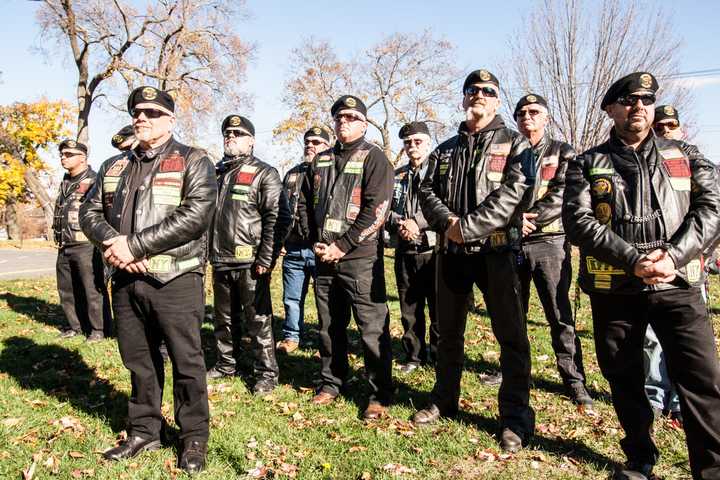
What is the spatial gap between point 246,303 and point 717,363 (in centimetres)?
396

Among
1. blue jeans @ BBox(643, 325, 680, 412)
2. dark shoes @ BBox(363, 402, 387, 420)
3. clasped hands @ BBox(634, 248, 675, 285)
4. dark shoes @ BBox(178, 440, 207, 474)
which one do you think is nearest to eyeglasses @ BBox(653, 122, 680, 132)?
blue jeans @ BBox(643, 325, 680, 412)

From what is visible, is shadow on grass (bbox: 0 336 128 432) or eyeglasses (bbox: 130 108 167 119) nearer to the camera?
eyeglasses (bbox: 130 108 167 119)

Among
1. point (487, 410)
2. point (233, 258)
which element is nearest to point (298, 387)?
point (233, 258)

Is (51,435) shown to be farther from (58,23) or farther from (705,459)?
(58,23)

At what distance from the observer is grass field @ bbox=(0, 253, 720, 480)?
12.0 feet

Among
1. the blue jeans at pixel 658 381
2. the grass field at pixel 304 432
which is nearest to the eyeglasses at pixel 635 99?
the blue jeans at pixel 658 381

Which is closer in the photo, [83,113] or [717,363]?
[717,363]

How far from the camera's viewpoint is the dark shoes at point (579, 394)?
4.78 m

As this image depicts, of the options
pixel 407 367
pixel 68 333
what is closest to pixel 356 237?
pixel 407 367

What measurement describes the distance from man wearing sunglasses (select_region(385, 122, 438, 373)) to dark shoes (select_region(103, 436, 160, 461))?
110 inches

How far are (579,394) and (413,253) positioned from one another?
2307 mm

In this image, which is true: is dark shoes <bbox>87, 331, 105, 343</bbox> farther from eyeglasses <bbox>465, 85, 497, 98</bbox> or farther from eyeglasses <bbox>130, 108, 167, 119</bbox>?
eyeglasses <bbox>465, 85, 497, 98</bbox>

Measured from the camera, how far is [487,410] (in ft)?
15.5

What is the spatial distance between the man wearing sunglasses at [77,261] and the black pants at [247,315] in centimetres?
250
